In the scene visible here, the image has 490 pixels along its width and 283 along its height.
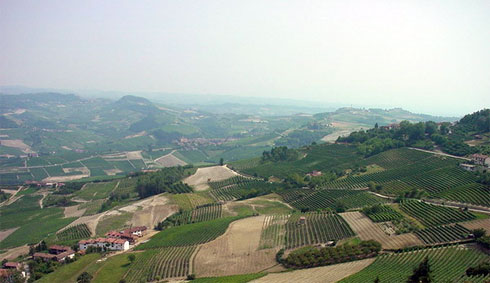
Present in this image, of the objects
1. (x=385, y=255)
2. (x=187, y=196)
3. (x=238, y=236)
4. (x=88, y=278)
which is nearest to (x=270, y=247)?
(x=238, y=236)

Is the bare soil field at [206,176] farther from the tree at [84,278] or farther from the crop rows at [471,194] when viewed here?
the crop rows at [471,194]

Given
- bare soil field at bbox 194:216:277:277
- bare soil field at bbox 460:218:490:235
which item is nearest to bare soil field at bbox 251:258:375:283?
bare soil field at bbox 194:216:277:277

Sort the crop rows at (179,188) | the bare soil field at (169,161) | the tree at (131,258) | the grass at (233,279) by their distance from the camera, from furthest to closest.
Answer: the bare soil field at (169,161)
the crop rows at (179,188)
the tree at (131,258)
the grass at (233,279)

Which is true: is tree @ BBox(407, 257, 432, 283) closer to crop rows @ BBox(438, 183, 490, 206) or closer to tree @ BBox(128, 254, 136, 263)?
crop rows @ BBox(438, 183, 490, 206)

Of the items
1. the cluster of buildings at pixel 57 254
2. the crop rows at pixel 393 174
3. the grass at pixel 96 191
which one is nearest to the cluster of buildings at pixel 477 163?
the crop rows at pixel 393 174

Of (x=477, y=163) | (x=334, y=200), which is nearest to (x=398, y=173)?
(x=477, y=163)

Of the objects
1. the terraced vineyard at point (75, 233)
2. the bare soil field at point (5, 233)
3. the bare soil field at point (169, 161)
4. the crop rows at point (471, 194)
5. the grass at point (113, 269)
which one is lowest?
the bare soil field at point (169, 161)
